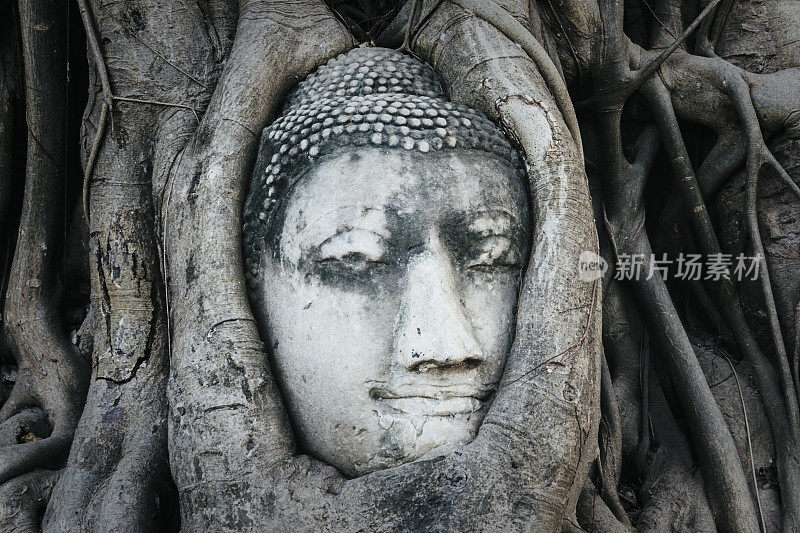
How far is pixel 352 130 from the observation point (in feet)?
5.57

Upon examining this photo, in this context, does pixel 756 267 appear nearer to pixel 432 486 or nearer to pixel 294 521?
pixel 432 486

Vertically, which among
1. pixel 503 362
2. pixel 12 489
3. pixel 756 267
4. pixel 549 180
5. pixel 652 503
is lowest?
pixel 652 503

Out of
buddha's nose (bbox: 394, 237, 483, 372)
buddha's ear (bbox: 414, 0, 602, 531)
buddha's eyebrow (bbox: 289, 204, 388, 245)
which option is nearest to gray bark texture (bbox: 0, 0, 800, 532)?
buddha's ear (bbox: 414, 0, 602, 531)

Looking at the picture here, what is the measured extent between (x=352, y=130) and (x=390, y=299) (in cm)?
44

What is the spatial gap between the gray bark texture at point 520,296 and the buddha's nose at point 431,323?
15cm

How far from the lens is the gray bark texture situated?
1558mm

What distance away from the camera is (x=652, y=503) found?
2.07m

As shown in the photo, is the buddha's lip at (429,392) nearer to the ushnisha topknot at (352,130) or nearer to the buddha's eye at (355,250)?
the buddha's eye at (355,250)

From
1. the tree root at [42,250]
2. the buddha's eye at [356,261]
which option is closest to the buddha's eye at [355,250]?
the buddha's eye at [356,261]

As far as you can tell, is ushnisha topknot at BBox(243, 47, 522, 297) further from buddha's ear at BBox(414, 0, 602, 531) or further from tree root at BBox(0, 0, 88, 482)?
tree root at BBox(0, 0, 88, 482)

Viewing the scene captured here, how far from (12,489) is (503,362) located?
135 centimetres

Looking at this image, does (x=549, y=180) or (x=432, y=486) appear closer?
(x=432, y=486)

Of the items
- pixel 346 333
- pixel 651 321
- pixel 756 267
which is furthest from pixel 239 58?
pixel 756 267

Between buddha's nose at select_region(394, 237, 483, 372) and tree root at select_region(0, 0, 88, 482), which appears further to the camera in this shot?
tree root at select_region(0, 0, 88, 482)
